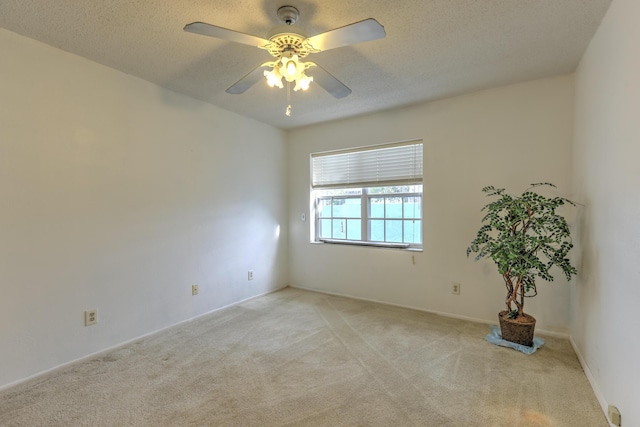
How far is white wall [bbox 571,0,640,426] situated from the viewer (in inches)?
58.1

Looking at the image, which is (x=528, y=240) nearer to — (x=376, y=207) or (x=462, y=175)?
(x=462, y=175)

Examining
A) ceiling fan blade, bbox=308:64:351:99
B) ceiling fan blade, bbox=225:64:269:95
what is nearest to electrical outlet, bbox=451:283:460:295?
ceiling fan blade, bbox=308:64:351:99

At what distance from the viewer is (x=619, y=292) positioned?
163cm

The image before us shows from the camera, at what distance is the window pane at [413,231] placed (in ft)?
11.7

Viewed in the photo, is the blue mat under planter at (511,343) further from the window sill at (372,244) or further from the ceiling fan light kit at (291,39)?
the ceiling fan light kit at (291,39)

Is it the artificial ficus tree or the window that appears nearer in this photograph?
the artificial ficus tree

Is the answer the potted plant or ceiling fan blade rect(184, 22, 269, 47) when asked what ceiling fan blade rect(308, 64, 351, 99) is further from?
the potted plant

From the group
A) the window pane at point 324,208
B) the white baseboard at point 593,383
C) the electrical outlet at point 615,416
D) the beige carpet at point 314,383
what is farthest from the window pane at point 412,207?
the electrical outlet at point 615,416

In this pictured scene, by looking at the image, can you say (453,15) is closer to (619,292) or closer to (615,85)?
(615,85)

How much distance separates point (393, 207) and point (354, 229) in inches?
25.4

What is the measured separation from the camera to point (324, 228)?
175 inches

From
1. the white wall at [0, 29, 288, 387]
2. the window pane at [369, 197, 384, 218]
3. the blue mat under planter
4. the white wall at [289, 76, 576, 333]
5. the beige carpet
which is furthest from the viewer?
the window pane at [369, 197, 384, 218]

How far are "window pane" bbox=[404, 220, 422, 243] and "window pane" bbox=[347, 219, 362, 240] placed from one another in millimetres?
647

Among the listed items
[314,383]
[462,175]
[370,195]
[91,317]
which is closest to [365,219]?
[370,195]
